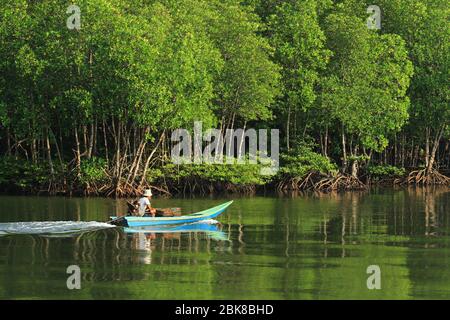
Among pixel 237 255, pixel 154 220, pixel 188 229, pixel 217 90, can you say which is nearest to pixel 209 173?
pixel 217 90

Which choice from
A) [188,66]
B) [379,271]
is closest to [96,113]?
[188,66]

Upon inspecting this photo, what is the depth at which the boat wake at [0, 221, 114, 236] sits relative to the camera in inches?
1018

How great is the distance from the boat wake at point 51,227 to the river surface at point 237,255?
51mm

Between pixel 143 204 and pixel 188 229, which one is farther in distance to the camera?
pixel 143 204

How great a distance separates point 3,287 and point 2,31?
24.5 metres

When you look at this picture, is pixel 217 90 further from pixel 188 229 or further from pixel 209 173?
pixel 188 229

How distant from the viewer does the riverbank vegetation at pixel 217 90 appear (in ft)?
132

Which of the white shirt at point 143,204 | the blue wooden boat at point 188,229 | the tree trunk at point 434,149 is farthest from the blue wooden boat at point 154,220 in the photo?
the tree trunk at point 434,149

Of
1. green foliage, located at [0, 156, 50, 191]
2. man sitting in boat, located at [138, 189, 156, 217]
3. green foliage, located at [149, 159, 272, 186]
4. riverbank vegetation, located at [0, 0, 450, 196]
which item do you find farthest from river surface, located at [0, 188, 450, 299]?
green foliage, located at [149, 159, 272, 186]

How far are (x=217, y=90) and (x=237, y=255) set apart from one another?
23.8 m

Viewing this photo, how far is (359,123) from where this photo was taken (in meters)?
49.2

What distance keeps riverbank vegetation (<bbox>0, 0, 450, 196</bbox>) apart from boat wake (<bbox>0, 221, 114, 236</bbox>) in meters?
13.1

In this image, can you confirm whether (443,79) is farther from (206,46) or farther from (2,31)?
(2,31)

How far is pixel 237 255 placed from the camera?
2195 centimetres
